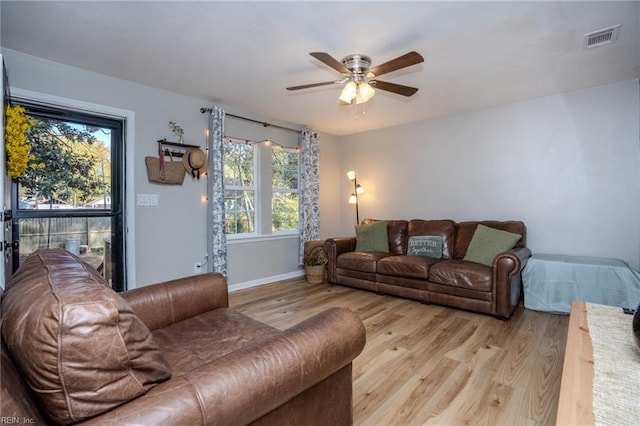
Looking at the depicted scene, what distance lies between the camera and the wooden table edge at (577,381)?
100cm

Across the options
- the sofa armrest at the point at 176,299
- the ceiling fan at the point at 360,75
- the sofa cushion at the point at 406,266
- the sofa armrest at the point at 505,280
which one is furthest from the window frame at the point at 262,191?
the sofa armrest at the point at 505,280

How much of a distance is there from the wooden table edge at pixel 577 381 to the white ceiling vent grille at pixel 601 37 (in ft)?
7.15

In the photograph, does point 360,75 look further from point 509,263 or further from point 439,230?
point 439,230

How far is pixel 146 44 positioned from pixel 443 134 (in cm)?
382

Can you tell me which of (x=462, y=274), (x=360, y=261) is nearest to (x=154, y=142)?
(x=360, y=261)

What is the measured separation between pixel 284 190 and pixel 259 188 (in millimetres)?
516

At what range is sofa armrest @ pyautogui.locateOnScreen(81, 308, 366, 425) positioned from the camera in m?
0.75

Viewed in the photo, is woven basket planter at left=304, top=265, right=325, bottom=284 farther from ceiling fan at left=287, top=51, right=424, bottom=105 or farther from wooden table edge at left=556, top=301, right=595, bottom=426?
wooden table edge at left=556, top=301, right=595, bottom=426

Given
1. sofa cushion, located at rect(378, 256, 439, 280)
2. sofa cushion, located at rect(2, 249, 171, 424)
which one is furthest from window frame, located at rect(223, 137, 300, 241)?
sofa cushion, located at rect(2, 249, 171, 424)

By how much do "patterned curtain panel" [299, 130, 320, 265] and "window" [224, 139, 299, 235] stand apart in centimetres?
20

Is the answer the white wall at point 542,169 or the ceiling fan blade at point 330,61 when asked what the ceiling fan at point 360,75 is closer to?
the ceiling fan blade at point 330,61

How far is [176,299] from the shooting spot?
179 centimetres

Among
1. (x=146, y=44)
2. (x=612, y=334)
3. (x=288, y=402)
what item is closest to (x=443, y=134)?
(x=612, y=334)

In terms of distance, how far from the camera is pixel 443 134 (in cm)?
455
